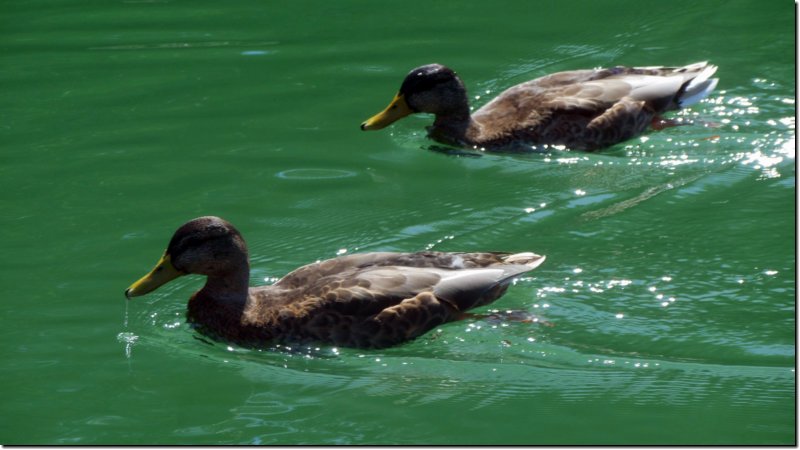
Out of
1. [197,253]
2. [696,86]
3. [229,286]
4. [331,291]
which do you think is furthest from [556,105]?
[197,253]

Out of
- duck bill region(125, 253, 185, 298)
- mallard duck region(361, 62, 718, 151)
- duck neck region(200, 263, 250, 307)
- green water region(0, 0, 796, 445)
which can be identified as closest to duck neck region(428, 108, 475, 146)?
mallard duck region(361, 62, 718, 151)

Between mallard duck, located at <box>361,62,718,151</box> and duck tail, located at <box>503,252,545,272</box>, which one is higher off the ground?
mallard duck, located at <box>361,62,718,151</box>

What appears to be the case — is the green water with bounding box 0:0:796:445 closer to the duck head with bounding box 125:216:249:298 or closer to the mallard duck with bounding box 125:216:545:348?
the mallard duck with bounding box 125:216:545:348

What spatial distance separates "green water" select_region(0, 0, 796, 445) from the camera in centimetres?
751

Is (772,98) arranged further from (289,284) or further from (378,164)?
(289,284)

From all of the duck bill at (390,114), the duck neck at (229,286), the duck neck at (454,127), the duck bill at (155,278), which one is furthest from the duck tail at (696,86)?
the duck bill at (155,278)

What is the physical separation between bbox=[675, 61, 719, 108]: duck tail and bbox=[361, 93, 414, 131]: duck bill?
7.62 ft

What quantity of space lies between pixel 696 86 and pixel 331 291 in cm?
485

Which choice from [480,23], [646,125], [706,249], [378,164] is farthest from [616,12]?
[706,249]

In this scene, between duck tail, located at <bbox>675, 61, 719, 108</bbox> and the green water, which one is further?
duck tail, located at <bbox>675, 61, 719, 108</bbox>

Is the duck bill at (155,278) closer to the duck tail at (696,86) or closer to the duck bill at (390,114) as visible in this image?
the duck bill at (390,114)

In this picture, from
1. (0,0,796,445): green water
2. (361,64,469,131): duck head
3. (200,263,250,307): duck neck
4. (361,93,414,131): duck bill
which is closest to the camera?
(0,0,796,445): green water

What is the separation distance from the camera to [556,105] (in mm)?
11477

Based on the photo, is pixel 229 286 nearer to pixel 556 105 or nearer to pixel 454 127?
pixel 454 127
